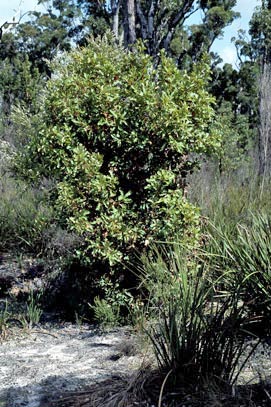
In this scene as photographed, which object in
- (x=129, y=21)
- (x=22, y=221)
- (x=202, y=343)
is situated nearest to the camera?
(x=202, y=343)

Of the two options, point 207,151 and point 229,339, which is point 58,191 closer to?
point 207,151

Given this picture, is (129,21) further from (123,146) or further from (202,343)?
(202,343)

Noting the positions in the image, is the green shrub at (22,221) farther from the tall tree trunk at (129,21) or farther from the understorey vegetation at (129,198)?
the tall tree trunk at (129,21)

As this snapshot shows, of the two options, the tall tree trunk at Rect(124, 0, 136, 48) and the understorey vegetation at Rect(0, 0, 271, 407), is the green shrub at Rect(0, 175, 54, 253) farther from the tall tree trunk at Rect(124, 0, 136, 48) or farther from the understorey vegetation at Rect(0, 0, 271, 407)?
the tall tree trunk at Rect(124, 0, 136, 48)

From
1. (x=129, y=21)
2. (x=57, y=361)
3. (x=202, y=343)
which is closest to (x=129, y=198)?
(x=57, y=361)

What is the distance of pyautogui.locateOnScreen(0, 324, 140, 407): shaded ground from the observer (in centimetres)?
413

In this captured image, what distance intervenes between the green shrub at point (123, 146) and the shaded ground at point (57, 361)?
776mm

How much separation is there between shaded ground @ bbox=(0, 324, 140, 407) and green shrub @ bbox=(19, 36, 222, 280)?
0.78m

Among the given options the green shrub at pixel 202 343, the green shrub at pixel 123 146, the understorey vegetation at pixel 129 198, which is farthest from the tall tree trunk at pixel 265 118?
the green shrub at pixel 202 343

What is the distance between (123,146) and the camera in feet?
19.2

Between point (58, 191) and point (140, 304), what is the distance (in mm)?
1358

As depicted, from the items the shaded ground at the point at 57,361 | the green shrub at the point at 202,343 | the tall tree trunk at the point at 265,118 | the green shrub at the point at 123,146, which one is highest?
the tall tree trunk at the point at 265,118

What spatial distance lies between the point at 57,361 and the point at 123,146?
219 centimetres

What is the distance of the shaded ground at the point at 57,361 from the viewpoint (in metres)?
4.13
